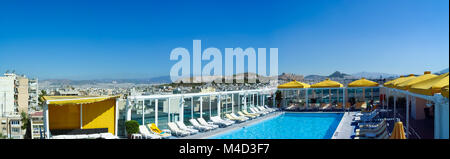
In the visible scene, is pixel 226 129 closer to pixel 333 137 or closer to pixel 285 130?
pixel 285 130

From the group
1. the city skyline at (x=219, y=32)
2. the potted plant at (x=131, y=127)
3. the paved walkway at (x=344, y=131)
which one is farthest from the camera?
the city skyline at (x=219, y=32)

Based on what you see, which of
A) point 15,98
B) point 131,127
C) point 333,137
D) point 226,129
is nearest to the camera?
→ point 131,127

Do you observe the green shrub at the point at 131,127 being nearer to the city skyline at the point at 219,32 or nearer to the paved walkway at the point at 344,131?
the city skyline at the point at 219,32

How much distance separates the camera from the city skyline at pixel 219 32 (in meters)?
9.45

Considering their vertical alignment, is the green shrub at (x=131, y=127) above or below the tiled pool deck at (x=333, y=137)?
above

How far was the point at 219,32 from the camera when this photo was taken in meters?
16.2

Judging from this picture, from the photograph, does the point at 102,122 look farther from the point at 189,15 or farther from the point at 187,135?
the point at 189,15

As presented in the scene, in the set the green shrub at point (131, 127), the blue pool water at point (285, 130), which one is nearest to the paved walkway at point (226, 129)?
the blue pool water at point (285, 130)

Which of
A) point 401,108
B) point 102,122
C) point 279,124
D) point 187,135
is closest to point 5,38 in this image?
point 102,122

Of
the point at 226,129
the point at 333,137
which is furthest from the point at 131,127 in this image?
the point at 333,137

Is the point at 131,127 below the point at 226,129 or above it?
above

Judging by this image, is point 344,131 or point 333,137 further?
point 344,131

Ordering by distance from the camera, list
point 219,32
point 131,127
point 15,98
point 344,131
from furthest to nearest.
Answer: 1. point 15,98
2. point 219,32
3. point 344,131
4. point 131,127

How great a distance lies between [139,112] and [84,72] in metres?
11.3
